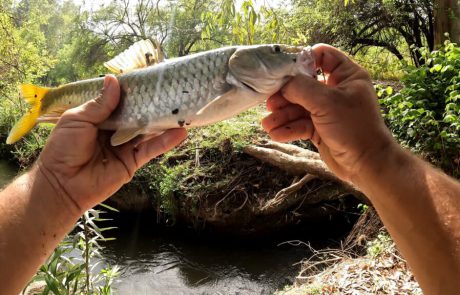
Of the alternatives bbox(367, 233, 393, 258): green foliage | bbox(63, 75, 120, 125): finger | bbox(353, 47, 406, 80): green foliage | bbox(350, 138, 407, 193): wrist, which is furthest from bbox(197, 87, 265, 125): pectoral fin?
bbox(353, 47, 406, 80): green foliage

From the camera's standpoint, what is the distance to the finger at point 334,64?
2018 millimetres

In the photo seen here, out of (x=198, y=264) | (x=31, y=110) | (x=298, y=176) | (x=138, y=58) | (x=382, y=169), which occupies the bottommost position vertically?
(x=198, y=264)

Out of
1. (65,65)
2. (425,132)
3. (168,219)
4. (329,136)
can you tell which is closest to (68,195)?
(329,136)

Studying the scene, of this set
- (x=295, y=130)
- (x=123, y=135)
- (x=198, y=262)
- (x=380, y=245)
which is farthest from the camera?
(x=198, y=262)

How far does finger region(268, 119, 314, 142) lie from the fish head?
0.28 meters

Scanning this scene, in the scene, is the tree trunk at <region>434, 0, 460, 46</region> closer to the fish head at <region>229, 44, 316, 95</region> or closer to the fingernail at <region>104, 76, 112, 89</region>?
Result: the fish head at <region>229, 44, 316, 95</region>

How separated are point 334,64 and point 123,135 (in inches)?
46.1

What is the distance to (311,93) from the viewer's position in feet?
6.14

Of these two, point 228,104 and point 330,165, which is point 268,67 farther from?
point 330,165

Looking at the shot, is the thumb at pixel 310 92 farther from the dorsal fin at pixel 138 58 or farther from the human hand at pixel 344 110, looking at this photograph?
the dorsal fin at pixel 138 58

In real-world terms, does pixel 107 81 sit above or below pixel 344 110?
above

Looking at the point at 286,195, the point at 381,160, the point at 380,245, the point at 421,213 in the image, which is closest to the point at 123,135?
the point at 381,160

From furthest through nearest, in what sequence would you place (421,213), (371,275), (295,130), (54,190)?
(371,275), (295,130), (54,190), (421,213)


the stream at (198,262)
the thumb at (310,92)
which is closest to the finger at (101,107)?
the thumb at (310,92)
